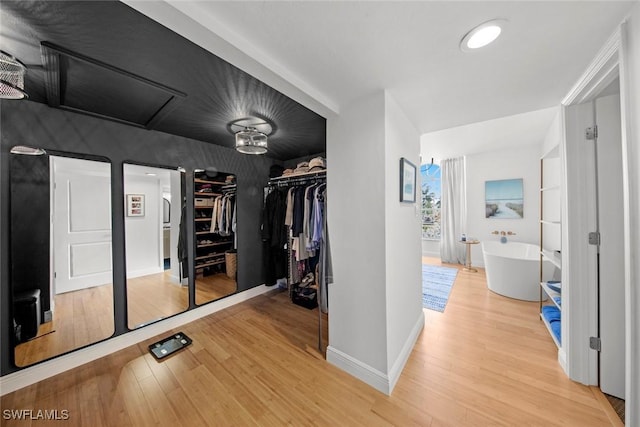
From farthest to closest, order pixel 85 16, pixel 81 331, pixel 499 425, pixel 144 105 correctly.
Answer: pixel 81 331
pixel 144 105
pixel 499 425
pixel 85 16

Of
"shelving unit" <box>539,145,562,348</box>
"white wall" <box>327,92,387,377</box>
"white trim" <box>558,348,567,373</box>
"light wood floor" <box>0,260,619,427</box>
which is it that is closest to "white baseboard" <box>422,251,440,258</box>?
"shelving unit" <box>539,145,562,348</box>

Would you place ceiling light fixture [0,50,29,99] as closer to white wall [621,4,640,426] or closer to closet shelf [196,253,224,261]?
closet shelf [196,253,224,261]

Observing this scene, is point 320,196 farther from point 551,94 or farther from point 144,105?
point 551,94

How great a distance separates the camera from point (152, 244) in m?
2.39

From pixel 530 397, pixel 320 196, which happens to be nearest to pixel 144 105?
pixel 320 196

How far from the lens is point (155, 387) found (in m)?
1.61

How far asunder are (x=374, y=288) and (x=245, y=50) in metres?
1.69

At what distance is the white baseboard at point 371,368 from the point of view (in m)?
1.55

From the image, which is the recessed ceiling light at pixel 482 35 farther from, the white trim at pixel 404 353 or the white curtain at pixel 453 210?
the white curtain at pixel 453 210

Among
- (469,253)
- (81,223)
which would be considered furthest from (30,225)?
(469,253)

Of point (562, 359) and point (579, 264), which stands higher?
point (579, 264)

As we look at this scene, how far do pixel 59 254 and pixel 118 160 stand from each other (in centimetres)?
98

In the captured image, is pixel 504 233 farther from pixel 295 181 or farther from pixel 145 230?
pixel 145 230

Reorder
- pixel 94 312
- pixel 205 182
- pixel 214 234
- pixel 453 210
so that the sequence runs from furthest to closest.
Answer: pixel 453 210 → pixel 214 234 → pixel 205 182 → pixel 94 312
